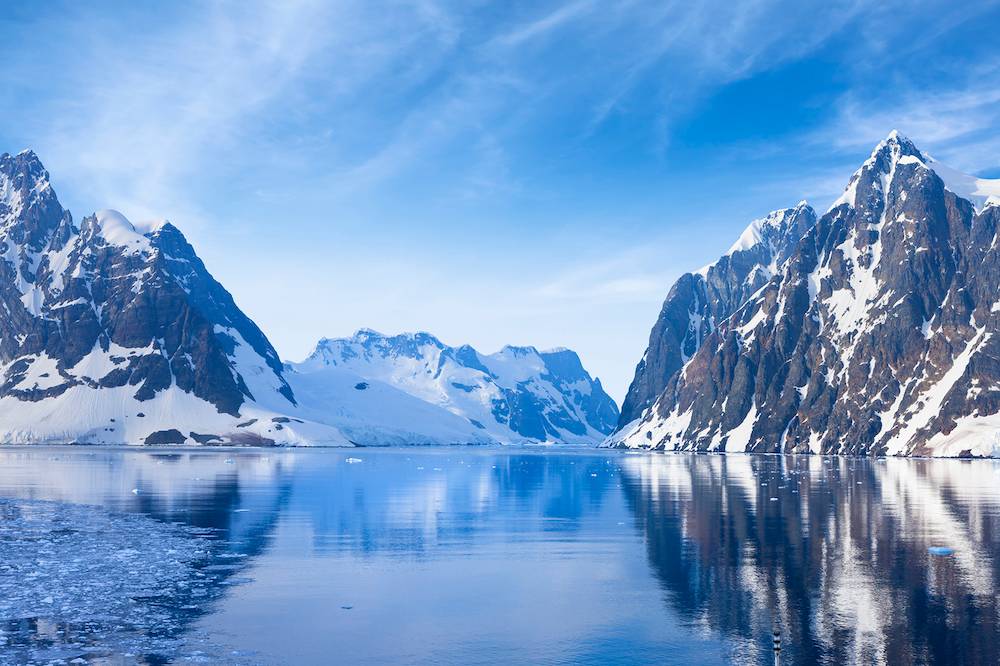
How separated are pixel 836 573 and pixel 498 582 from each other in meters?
19.4

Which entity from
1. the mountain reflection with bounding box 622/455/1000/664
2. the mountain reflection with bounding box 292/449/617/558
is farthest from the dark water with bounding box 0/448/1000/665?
the mountain reflection with bounding box 292/449/617/558

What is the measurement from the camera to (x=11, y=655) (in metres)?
34.4

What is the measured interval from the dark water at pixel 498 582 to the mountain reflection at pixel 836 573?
19 cm

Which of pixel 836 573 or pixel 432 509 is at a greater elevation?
pixel 836 573

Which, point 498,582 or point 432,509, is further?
point 432,509

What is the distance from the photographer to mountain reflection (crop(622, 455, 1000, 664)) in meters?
37.1

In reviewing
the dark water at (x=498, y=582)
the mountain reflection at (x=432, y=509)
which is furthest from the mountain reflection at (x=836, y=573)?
the mountain reflection at (x=432, y=509)

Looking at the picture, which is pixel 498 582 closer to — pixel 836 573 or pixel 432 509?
pixel 836 573

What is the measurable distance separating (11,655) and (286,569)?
22159 mm

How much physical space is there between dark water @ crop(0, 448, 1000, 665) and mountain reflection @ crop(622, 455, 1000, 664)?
0.19 m

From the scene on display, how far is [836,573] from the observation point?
172 ft

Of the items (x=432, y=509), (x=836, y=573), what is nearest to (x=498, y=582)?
(x=836, y=573)

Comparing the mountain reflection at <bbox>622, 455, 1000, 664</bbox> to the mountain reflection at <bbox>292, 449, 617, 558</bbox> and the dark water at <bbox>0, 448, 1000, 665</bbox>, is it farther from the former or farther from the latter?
the mountain reflection at <bbox>292, 449, 617, 558</bbox>

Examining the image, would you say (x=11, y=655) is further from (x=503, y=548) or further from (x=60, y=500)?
(x=60, y=500)
